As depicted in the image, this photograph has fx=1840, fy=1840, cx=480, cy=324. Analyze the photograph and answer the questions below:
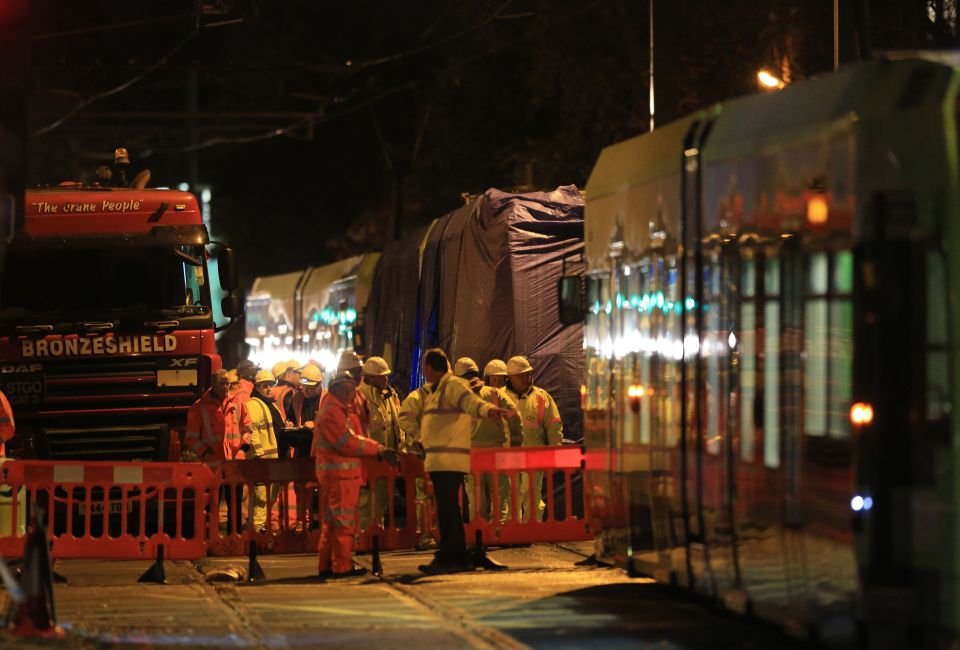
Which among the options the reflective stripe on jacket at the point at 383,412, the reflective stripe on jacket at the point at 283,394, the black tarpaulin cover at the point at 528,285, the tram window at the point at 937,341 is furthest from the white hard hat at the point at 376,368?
the tram window at the point at 937,341

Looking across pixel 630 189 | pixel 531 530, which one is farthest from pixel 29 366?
pixel 630 189

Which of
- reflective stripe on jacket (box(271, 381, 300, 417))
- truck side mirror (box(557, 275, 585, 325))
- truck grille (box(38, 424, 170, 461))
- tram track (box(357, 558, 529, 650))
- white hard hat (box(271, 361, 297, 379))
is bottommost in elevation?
tram track (box(357, 558, 529, 650))

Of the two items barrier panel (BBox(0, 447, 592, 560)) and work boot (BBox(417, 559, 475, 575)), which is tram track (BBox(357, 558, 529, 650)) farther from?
barrier panel (BBox(0, 447, 592, 560))

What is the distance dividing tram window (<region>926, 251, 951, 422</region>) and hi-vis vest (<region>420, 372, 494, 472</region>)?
6858mm

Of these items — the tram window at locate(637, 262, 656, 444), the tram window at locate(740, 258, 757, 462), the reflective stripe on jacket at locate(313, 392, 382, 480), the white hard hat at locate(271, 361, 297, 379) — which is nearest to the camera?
the tram window at locate(740, 258, 757, 462)

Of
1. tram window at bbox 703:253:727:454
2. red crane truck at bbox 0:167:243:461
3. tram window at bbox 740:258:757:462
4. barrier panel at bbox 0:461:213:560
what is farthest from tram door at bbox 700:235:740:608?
red crane truck at bbox 0:167:243:461

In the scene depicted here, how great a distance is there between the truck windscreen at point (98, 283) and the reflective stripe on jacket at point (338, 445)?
475cm

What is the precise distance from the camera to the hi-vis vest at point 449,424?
15.0m

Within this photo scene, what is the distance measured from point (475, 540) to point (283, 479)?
1.76 meters

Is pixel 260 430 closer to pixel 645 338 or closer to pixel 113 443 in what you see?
pixel 113 443

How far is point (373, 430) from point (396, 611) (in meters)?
5.81

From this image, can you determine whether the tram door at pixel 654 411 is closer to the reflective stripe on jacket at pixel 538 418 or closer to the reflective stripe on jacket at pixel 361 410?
the reflective stripe on jacket at pixel 361 410

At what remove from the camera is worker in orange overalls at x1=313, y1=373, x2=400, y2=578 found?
14.9 meters

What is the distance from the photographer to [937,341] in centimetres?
833
